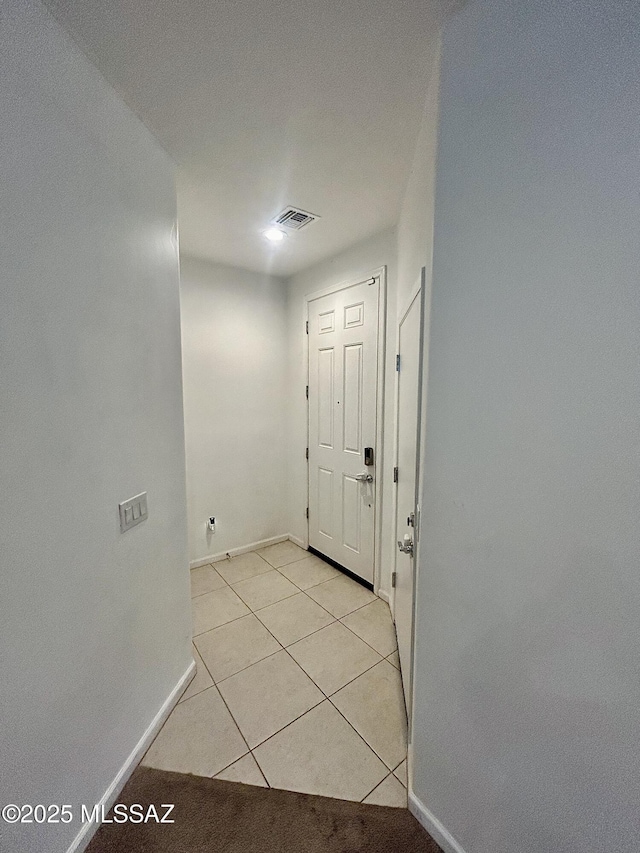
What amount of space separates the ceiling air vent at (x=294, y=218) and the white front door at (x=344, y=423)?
1.82ft

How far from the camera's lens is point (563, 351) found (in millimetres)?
714

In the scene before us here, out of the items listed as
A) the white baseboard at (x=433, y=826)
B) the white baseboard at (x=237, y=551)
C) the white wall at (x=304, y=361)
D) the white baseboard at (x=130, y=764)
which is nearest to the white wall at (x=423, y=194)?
the white wall at (x=304, y=361)

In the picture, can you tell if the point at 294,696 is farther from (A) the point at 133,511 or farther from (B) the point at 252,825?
→ (A) the point at 133,511

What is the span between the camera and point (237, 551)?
288 cm

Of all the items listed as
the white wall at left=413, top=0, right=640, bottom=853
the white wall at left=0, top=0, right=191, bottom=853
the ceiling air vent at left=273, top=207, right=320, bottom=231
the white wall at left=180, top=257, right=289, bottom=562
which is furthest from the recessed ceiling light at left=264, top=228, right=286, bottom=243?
the white wall at left=413, top=0, right=640, bottom=853

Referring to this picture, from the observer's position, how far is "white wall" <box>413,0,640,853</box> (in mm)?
658

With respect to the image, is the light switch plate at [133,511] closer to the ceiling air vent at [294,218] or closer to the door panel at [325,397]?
the door panel at [325,397]

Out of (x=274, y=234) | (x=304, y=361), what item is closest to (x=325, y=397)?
(x=304, y=361)

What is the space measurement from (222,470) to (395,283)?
2.03 metres

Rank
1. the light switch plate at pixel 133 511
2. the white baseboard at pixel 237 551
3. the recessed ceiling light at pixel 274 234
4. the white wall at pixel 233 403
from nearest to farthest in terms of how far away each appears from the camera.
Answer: the light switch plate at pixel 133 511 → the recessed ceiling light at pixel 274 234 → the white wall at pixel 233 403 → the white baseboard at pixel 237 551

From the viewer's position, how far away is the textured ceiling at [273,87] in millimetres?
874

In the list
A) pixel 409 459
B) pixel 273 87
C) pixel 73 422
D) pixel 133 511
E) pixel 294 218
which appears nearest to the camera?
pixel 73 422

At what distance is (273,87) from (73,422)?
4.35 ft

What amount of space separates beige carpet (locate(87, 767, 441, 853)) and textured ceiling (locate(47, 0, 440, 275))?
2504 mm
